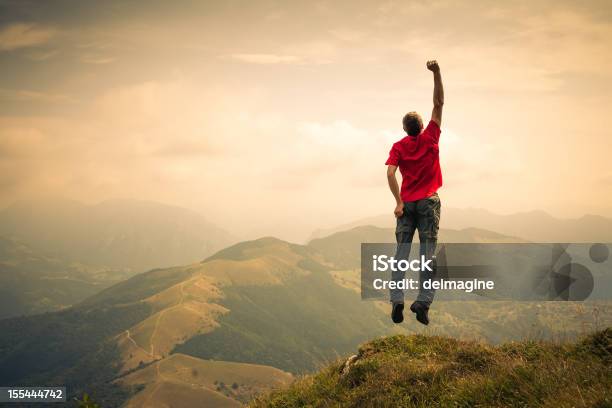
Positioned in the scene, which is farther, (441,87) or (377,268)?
(377,268)

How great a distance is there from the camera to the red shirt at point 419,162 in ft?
25.1

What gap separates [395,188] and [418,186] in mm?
430

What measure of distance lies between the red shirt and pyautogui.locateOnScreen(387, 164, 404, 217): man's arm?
0.32 feet

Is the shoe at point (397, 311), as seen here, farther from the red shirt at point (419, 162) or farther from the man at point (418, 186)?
the red shirt at point (419, 162)

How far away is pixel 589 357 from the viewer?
20.2 ft

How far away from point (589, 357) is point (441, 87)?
5.13 meters

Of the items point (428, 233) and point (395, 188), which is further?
point (395, 188)

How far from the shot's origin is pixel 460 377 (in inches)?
261

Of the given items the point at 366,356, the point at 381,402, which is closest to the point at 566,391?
the point at 381,402

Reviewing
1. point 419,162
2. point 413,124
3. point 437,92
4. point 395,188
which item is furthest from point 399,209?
point 437,92

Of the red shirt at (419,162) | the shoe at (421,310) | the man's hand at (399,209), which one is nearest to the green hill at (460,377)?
the shoe at (421,310)

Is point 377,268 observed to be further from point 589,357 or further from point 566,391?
point 566,391

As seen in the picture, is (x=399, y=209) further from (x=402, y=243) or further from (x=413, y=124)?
(x=413, y=124)

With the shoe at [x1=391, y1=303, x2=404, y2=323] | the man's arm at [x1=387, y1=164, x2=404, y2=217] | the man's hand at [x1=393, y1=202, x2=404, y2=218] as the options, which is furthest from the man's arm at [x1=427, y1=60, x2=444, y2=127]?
Answer: the shoe at [x1=391, y1=303, x2=404, y2=323]
